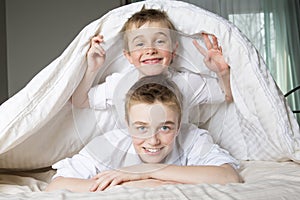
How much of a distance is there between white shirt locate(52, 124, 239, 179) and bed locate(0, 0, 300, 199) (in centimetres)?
5

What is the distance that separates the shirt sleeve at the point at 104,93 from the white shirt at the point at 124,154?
0.26 ft

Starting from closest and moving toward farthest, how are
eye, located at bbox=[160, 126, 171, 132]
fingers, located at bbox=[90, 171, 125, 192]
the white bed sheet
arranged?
the white bed sheet, fingers, located at bbox=[90, 171, 125, 192], eye, located at bbox=[160, 126, 171, 132]

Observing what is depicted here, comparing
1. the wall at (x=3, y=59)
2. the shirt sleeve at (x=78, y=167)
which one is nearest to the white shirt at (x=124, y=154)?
the shirt sleeve at (x=78, y=167)

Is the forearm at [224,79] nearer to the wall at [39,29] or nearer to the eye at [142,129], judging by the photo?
the eye at [142,129]

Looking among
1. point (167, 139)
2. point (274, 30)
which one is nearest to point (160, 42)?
point (167, 139)

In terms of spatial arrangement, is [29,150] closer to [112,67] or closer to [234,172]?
[112,67]

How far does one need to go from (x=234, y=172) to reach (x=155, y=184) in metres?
0.18

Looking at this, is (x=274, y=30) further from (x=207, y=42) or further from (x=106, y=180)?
(x=106, y=180)

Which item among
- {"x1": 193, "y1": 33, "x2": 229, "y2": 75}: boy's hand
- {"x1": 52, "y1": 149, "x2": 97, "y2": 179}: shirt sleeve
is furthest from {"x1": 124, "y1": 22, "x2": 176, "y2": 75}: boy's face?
{"x1": 52, "y1": 149, "x2": 97, "y2": 179}: shirt sleeve

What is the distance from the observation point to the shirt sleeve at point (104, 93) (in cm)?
115

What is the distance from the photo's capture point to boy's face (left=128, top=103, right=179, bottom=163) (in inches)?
39.4

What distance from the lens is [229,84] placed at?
1210mm

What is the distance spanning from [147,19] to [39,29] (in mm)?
1754

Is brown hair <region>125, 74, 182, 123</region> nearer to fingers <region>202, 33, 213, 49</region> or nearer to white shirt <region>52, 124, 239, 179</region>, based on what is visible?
white shirt <region>52, 124, 239, 179</region>
